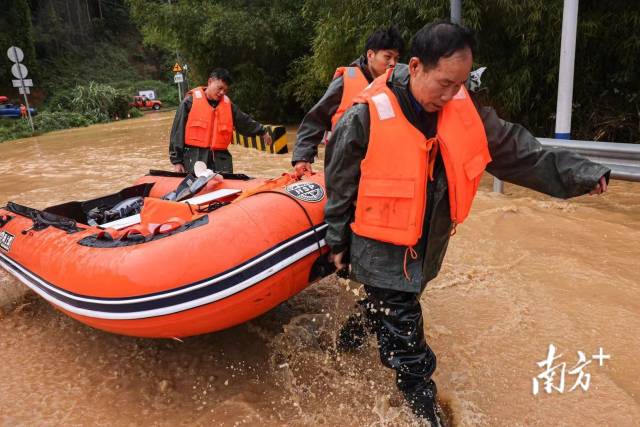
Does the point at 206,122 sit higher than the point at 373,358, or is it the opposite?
the point at 206,122

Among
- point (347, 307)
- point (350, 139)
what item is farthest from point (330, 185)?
point (347, 307)

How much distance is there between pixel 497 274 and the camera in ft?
10.9

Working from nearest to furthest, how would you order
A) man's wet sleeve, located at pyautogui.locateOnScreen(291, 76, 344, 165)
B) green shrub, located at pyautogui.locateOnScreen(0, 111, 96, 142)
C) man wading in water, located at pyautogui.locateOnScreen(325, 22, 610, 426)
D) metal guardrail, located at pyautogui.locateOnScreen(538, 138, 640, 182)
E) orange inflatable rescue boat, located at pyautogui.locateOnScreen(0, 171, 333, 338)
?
man wading in water, located at pyautogui.locateOnScreen(325, 22, 610, 426), orange inflatable rescue boat, located at pyautogui.locateOnScreen(0, 171, 333, 338), man's wet sleeve, located at pyautogui.locateOnScreen(291, 76, 344, 165), metal guardrail, located at pyautogui.locateOnScreen(538, 138, 640, 182), green shrub, located at pyautogui.locateOnScreen(0, 111, 96, 142)

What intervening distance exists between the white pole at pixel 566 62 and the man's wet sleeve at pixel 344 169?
3211 millimetres

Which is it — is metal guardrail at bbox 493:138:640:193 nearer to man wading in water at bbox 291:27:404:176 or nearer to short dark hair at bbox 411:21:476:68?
man wading in water at bbox 291:27:404:176

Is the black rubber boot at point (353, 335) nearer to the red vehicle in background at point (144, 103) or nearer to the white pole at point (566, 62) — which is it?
the white pole at point (566, 62)

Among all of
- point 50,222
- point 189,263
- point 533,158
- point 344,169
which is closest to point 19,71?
point 50,222

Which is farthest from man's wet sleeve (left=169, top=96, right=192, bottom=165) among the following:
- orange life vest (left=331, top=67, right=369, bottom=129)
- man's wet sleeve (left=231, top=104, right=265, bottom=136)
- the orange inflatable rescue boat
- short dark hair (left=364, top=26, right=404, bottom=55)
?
short dark hair (left=364, top=26, right=404, bottom=55)

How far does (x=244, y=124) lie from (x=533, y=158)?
8.98 ft

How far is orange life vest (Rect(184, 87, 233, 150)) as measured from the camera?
384 centimetres

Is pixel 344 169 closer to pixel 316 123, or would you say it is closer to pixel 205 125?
pixel 316 123

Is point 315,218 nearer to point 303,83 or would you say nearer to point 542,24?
point 542,24

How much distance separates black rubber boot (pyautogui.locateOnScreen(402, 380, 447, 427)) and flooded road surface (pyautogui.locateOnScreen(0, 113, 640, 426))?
8cm

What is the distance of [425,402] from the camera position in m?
1.88
